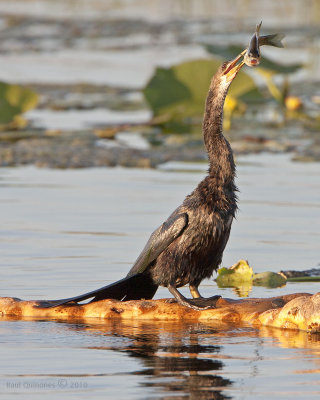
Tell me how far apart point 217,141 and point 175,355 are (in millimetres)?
1612

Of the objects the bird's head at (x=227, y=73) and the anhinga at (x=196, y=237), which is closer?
the anhinga at (x=196, y=237)

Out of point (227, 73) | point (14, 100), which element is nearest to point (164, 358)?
point (227, 73)

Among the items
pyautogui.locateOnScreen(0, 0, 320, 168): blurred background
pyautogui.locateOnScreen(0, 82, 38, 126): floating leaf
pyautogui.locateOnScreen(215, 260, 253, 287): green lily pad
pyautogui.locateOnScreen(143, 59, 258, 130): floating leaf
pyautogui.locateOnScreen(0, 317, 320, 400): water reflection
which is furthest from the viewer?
pyautogui.locateOnScreen(143, 59, 258, 130): floating leaf

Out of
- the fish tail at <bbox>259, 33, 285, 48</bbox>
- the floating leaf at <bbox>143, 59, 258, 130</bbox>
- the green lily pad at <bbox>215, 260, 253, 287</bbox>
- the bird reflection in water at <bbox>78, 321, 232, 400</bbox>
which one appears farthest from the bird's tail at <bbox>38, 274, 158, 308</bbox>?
the floating leaf at <bbox>143, 59, 258, 130</bbox>

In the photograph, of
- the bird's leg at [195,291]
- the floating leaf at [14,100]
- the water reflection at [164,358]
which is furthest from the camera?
the floating leaf at [14,100]

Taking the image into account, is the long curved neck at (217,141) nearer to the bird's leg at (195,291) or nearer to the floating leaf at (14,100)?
the bird's leg at (195,291)

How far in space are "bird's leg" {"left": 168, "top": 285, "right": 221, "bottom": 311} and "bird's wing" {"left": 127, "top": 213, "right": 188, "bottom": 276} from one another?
0.71ft

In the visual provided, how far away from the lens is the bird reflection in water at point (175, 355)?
488 cm

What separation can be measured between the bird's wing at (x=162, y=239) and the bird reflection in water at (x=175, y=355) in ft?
1.32

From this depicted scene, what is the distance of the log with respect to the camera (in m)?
6.21

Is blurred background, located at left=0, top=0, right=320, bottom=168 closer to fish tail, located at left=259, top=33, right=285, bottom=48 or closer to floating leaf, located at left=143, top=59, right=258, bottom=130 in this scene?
floating leaf, located at left=143, top=59, right=258, bottom=130

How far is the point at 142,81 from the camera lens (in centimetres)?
1730

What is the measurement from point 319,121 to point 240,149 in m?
1.95

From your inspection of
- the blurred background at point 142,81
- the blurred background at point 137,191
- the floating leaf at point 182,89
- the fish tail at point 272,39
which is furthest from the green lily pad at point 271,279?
the floating leaf at point 182,89
